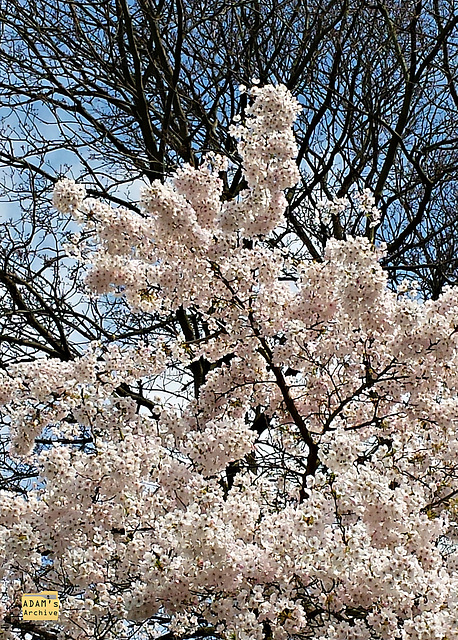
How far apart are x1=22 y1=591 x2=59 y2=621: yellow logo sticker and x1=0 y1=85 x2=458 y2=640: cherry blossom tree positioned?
2.5 inches

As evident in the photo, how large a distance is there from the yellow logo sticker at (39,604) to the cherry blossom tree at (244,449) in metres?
0.06

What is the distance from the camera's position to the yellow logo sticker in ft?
12.2

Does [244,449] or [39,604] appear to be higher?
[244,449]

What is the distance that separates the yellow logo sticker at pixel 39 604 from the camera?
3.73 m

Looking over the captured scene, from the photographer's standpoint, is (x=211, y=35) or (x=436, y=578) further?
(x=211, y=35)

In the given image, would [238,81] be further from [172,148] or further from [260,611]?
[260,611]

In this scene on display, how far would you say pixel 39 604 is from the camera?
3.79 m

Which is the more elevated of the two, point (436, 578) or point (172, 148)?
point (172, 148)

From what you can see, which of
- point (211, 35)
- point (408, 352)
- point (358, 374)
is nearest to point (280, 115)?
point (408, 352)

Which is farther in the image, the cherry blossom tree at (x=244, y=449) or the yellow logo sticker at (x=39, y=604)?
the yellow logo sticker at (x=39, y=604)

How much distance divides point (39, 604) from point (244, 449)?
1378mm

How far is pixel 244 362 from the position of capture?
4.45 m

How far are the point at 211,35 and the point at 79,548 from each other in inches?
213

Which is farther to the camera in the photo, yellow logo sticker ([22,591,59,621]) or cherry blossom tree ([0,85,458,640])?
yellow logo sticker ([22,591,59,621])
